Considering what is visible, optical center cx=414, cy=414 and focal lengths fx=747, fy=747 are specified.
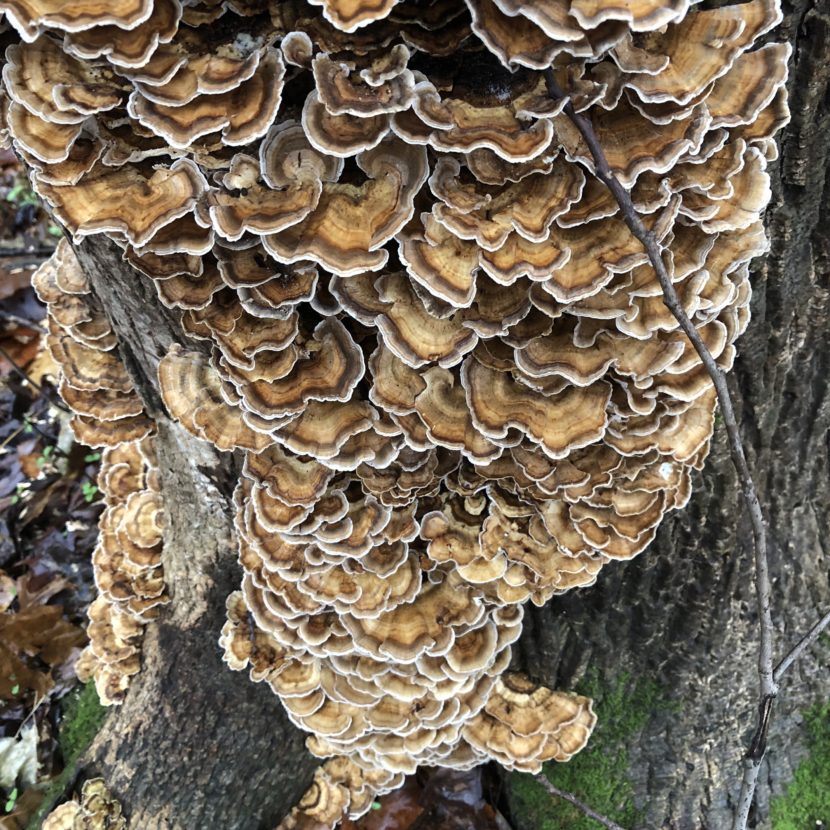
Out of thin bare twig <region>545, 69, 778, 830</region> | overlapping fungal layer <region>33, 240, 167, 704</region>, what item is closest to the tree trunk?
overlapping fungal layer <region>33, 240, 167, 704</region>

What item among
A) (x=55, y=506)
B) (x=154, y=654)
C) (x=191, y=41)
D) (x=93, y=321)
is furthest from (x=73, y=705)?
(x=191, y=41)

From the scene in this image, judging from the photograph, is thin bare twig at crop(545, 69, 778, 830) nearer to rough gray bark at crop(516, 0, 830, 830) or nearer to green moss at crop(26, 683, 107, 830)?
rough gray bark at crop(516, 0, 830, 830)

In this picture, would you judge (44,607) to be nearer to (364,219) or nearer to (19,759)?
(19,759)

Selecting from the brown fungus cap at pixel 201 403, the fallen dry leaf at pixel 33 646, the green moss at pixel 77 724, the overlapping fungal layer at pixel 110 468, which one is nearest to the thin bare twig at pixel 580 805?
the brown fungus cap at pixel 201 403

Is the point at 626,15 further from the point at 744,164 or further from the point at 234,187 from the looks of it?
the point at 234,187

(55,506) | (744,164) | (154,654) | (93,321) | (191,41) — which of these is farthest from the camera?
(55,506)

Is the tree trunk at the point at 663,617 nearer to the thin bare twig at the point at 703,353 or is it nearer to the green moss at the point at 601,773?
the green moss at the point at 601,773
